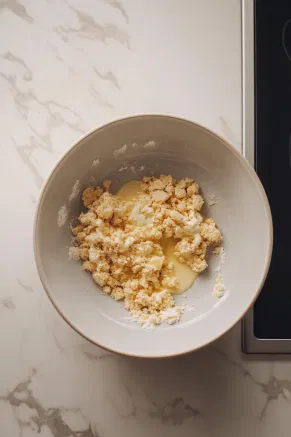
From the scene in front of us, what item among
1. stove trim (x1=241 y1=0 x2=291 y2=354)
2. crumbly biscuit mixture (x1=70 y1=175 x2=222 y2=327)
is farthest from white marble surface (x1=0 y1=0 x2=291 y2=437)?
crumbly biscuit mixture (x1=70 y1=175 x2=222 y2=327)

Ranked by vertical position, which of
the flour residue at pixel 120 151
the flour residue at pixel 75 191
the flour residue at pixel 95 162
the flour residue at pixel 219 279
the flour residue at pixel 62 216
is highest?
the flour residue at pixel 120 151

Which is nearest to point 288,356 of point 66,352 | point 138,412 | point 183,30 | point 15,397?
point 138,412

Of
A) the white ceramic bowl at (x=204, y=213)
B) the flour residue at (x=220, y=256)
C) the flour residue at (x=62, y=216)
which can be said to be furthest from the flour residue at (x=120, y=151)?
the flour residue at (x=220, y=256)

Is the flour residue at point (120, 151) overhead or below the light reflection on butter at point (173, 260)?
overhead

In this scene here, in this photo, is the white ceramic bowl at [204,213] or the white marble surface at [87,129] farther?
the white marble surface at [87,129]

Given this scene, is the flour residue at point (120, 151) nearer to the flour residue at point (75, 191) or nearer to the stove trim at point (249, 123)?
the flour residue at point (75, 191)

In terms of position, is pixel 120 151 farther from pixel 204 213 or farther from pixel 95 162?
pixel 204 213

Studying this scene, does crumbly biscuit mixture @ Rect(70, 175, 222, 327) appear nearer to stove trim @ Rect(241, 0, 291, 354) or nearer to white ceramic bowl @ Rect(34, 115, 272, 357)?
white ceramic bowl @ Rect(34, 115, 272, 357)
